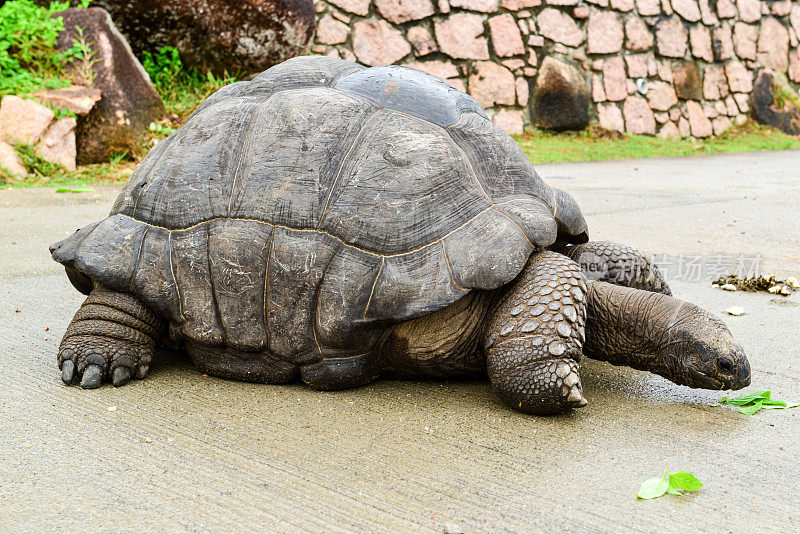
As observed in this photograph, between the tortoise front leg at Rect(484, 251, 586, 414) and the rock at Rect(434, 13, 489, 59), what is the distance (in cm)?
754

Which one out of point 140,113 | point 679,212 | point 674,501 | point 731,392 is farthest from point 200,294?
point 140,113

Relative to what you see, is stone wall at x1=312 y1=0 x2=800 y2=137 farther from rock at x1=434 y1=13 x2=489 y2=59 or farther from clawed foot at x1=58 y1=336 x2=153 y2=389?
clawed foot at x1=58 y1=336 x2=153 y2=389

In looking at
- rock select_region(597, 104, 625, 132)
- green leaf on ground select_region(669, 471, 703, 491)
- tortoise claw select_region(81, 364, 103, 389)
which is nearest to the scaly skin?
green leaf on ground select_region(669, 471, 703, 491)

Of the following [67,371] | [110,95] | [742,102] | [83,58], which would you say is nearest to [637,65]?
[742,102]

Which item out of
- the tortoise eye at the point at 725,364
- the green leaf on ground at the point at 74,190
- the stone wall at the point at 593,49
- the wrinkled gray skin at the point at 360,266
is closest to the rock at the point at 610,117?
the stone wall at the point at 593,49

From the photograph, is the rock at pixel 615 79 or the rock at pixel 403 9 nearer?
the rock at pixel 403 9

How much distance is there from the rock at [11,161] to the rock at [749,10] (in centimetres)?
1093

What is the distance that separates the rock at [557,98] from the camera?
9695 millimetres

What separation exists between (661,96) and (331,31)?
5343mm

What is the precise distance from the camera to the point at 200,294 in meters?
2.25

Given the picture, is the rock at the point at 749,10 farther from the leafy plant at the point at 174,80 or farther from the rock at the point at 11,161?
the rock at the point at 11,161

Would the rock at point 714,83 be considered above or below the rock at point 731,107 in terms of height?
above

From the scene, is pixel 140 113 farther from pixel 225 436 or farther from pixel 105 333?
pixel 225 436

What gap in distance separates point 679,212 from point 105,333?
424 centimetres
